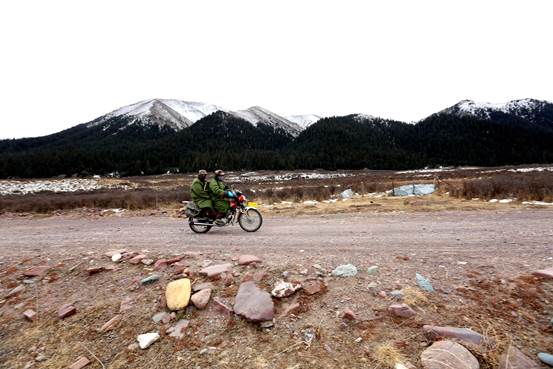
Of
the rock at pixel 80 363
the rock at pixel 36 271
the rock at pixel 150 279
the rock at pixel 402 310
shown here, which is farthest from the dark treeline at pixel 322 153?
the rock at pixel 80 363

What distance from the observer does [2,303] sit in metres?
5.47

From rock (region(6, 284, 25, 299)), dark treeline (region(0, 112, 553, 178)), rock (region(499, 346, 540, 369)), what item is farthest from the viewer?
dark treeline (region(0, 112, 553, 178))

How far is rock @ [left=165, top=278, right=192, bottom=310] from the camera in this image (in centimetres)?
465

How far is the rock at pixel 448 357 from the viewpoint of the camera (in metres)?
3.18

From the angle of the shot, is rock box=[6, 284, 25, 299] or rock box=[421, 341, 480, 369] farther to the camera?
rock box=[6, 284, 25, 299]

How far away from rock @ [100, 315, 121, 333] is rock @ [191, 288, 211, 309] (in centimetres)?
115

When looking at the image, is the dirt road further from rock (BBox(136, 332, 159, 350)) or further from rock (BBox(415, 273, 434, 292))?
rock (BBox(136, 332, 159, 350))

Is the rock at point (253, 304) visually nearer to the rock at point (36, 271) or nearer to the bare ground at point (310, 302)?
the bare ground at point (310, 302)

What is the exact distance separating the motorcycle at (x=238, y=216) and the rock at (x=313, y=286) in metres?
5.27

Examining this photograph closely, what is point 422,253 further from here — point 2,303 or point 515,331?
point 2,303

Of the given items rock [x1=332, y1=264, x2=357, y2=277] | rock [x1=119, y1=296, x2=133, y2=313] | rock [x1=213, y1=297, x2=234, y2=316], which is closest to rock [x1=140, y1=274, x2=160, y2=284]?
rock [x1=119, y1=296, x2=133, y2=313]

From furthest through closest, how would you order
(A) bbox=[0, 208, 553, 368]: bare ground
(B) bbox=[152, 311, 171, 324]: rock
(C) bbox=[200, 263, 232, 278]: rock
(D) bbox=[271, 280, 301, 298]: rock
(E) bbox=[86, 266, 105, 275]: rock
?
1. (E) bbox=[86, 266, 105, 275]: rock
2. (C) bbox=[200, 263, 232, 278]: rock
3. (D) bbox=[271, 280, 301, 298]: rock
4. (B) bbox=[152, 311, 171, 324]: rock
5. (A) bbox=[0, 208, 553, 368]: bare ground

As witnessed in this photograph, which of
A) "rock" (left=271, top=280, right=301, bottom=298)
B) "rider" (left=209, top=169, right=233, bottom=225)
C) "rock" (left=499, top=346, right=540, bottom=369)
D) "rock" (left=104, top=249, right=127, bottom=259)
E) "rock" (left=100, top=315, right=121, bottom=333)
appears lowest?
"rock" (left=499, top=346, right=540, bottom=369)

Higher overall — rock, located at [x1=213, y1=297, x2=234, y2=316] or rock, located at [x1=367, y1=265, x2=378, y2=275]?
rock, located at [x1=367, y1=265, x2=378, y2=275]
